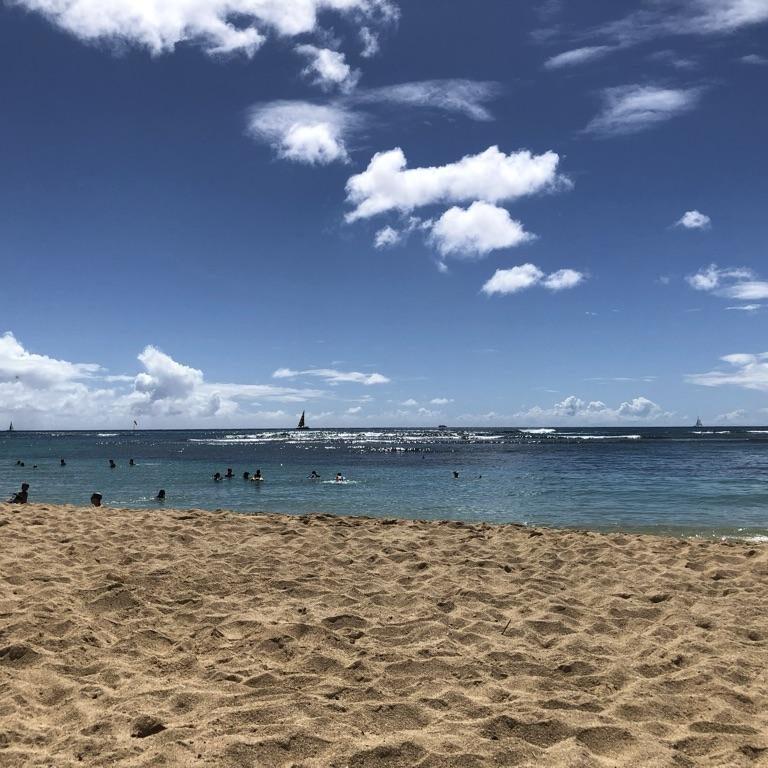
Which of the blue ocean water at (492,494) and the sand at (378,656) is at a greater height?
the sand at (378,656)

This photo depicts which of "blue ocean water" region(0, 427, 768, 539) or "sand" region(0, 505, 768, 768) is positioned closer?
"sand" region(0, 505, 768, 768)

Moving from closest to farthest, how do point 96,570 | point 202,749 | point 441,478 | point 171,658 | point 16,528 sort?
1. point 202,749
2. point 171,658
3. point 96,570
4. point 16,528
5. point 441,478

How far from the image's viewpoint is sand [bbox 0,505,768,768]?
13.4ft

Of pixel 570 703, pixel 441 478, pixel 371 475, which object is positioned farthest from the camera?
pixel 371 475

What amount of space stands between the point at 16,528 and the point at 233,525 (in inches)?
155

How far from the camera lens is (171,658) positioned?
5.52m

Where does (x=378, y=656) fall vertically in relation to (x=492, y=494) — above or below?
above

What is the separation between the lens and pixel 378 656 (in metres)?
5.56

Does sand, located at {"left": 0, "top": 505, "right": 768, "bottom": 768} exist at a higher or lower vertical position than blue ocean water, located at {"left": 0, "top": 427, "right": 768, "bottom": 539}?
higher

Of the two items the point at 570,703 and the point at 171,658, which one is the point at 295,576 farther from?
the point at 570,703

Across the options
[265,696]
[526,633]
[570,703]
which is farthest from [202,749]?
[526,633]

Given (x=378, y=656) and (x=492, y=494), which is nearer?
(x=378, y=656)

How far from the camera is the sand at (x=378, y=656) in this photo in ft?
13.4

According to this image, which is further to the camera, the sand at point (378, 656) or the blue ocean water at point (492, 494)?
the blue ocean water at point (492, 494)
